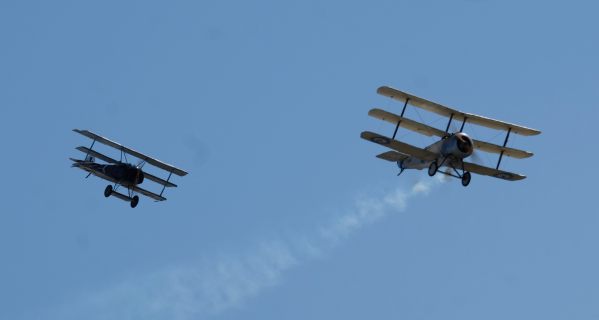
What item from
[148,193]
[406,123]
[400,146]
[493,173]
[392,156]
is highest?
[493,173]

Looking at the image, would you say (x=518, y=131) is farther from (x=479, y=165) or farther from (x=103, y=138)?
(x=103, y=138)

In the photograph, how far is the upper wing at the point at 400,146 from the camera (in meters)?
46.4

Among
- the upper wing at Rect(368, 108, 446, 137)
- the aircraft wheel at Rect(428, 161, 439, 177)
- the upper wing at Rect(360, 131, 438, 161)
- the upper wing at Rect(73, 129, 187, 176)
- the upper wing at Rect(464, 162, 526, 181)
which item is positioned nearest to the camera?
the upper wing at Rect(360, 131, 438, 161)

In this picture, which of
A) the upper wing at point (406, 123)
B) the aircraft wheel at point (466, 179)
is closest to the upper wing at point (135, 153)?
the upper wing at point (406, 123)

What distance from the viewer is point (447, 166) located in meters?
47.8

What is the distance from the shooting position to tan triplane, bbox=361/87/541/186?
1850 inches

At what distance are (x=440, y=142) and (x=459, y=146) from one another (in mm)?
1174

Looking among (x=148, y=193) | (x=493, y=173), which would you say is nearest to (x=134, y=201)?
(x=148, y=193)

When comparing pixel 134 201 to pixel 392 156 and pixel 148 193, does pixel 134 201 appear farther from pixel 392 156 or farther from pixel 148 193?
pixel 392 156

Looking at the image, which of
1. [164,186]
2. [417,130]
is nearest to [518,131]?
[417,130]

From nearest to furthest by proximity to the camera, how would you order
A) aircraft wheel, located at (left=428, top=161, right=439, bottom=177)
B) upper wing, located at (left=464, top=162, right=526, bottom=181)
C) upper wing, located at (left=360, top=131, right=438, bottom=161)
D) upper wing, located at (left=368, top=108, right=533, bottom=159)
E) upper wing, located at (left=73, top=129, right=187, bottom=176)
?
1. upper wing, located at (left=360, top=131, right=438, bottom=161)
2. upper wing, located at (left=368, top=108, right=533, bottom=159)
3. aircraft wheel, located at (left=428, top=161, right=439, bottom=177)
4. upper wing, located at (left=464, top=162, right=526, bottom=181)
5. upper wing, located at (left=73, top=129, right=187, bottom=176)

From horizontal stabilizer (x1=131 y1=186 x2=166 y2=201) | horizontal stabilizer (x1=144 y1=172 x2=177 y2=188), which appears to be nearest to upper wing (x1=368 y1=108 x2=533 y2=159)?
horizontal stabilizer (x1=144 y1=172 x2=177 y2=188)

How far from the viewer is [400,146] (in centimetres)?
4747

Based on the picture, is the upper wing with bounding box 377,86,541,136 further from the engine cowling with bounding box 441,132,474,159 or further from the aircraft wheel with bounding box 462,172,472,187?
the aircraft wheel with bounding box 462,172,472,187
